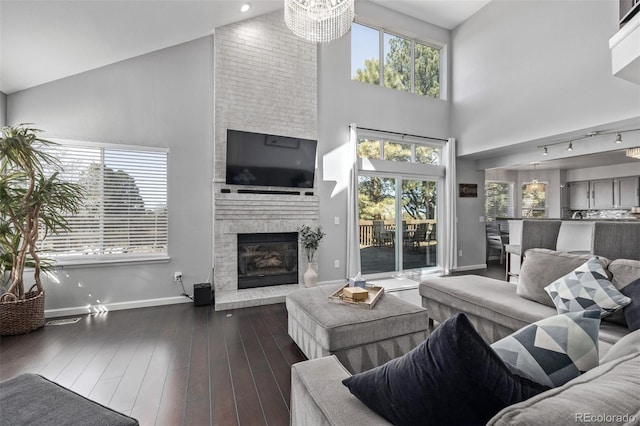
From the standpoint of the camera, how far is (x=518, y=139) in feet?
16.3

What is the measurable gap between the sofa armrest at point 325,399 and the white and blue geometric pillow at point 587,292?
1.86m

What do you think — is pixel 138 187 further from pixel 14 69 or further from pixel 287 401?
pixel 287 401

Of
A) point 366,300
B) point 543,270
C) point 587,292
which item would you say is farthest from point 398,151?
point 587,292

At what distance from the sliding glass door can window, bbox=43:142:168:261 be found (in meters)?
3.38

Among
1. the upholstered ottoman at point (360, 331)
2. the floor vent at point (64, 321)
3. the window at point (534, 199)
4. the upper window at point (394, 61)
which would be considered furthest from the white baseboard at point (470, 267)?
the floor vent at point (64, 321)

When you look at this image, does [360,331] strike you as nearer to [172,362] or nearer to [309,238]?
[172,362]

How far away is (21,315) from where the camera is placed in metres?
2.95

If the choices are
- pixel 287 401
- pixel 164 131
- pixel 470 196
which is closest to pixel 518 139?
pixel 470 196

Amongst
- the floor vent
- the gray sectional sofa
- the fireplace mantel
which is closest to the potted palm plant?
the floor vent

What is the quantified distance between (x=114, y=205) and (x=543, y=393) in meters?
4.54

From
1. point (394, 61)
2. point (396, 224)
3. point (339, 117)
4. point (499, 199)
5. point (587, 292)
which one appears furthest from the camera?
point (499, 199)

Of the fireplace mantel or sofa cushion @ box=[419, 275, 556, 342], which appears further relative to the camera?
the fireplace mantel

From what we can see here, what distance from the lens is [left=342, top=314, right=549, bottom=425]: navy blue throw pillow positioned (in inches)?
27.6

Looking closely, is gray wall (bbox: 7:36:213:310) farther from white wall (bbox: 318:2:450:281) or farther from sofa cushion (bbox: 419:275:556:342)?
sofa cushion (bbox: 419:275:556:342)
